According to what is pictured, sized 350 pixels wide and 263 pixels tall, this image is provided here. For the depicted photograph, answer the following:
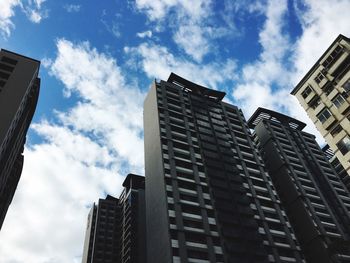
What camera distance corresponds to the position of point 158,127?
7475 centimetres

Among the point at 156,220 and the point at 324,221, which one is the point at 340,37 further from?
the point at 324,221

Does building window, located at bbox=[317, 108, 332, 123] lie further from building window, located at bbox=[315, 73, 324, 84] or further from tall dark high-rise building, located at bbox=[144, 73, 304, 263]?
tall dark high-rise building, located at bbox=[144, 73, 304, 263]

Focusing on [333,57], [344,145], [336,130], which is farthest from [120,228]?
[333,57]

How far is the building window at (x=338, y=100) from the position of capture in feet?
69.4

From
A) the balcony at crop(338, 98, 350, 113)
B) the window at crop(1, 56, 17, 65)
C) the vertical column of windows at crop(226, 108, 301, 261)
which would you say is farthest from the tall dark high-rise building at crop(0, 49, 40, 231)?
the vertical column of windows at crop(226, 108, 301, 261)

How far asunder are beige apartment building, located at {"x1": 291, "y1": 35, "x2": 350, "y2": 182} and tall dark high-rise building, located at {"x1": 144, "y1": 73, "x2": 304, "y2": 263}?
34379 mm

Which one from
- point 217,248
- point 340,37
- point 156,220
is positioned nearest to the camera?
point 340,37

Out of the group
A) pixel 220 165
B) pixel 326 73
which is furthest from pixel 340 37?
pixel 220 165

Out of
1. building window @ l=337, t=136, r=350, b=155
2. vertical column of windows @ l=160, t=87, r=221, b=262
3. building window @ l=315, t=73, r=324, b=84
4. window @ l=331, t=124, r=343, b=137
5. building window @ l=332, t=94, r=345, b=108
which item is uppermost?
vertical column of windows @ l=160, t=87, r=221, b=262

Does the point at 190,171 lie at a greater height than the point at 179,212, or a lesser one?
greater

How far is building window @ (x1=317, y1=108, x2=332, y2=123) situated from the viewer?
869 inches

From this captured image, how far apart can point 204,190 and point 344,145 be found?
1840 inches

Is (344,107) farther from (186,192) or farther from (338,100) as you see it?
(186,192)

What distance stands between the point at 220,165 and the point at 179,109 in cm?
1902
